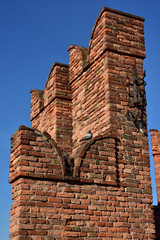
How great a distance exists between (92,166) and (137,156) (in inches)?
39.0

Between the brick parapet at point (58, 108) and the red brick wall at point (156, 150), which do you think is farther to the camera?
the red brick wall at point (156, 150)

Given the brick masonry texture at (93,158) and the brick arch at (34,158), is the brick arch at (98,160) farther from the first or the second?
the brick arch at (34,158)

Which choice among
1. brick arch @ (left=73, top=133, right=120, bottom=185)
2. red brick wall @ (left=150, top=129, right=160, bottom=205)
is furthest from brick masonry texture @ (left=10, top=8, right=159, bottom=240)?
red brick wall @ (left=150, top=129, right=160, bottom=205)

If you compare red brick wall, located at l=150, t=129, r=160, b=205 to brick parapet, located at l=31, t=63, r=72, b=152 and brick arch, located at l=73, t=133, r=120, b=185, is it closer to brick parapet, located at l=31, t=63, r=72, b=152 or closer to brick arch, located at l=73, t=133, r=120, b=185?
brick parapet, located at l=31, t=63, r=72, b=152

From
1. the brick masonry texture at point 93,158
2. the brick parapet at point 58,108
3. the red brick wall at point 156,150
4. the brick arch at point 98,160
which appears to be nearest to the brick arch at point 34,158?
the brick masonry texture at point 93,158

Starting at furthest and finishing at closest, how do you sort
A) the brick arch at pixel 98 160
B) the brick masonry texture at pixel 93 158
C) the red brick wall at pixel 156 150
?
1. the red brick wall at pixel 156 150
2. the brick arch at pixel 98 160
3. the brick masonry texture at pixel 93 158

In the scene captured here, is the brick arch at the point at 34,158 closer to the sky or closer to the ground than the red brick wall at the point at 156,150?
closer to the ground

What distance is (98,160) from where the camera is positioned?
6.67m

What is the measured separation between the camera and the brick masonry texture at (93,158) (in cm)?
598

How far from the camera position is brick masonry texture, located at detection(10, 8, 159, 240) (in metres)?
5.98

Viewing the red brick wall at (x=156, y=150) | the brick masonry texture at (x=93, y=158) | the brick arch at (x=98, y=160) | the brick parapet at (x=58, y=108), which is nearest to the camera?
the brick masonry texture at (x=93, y=158)

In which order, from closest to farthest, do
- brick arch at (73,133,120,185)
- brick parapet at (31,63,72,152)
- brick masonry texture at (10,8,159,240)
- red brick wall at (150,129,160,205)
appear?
1. brick masonry texture at (10,8,159,240)
2. brick arch at (73,133,120,185)
3. brick parapet at (31,63,72,152)
4. red brick wall at (150,129,160,205)

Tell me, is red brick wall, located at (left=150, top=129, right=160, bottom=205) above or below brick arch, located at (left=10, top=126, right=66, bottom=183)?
above

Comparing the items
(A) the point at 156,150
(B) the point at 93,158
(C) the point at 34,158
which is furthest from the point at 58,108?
(A) the point at 156,150
